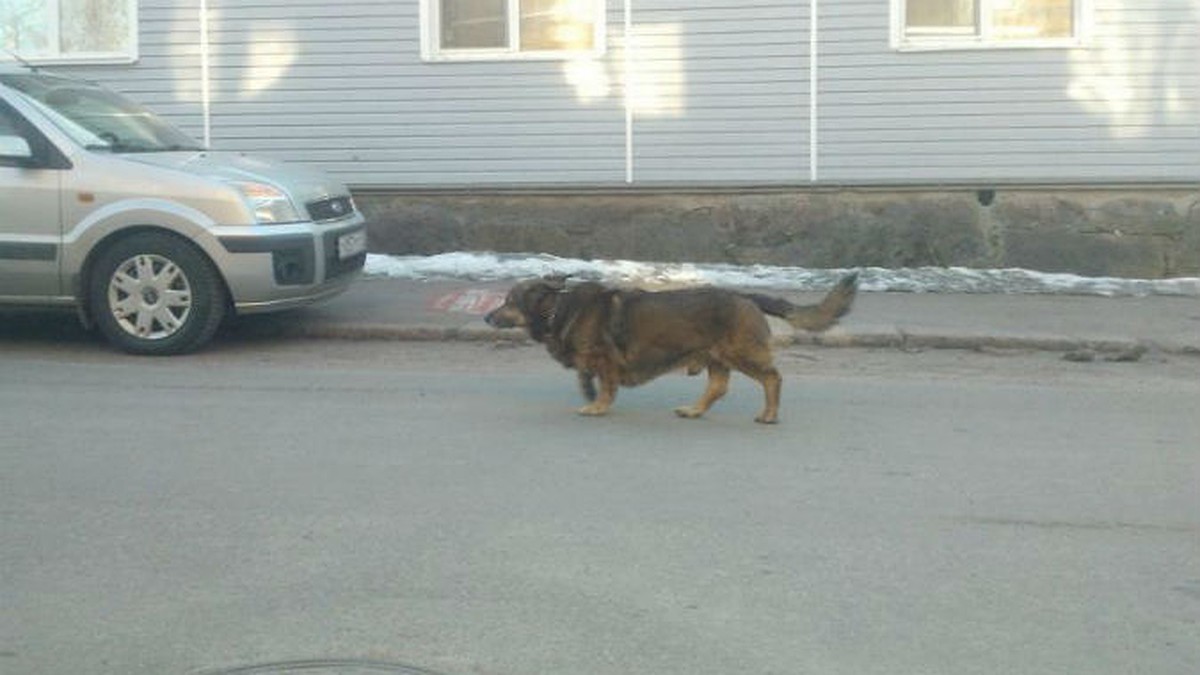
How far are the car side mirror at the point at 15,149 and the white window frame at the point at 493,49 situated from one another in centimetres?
504

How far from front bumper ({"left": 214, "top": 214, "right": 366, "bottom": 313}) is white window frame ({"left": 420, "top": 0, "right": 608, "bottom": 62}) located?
4298mm

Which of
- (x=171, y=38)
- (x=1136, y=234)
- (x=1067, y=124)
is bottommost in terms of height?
(x=1136, y=234)

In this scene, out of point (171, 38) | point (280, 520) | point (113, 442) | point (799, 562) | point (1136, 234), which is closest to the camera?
point (799, 562)

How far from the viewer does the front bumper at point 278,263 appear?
9.87 m

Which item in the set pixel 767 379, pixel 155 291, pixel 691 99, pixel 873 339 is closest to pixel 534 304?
pixel 767 379

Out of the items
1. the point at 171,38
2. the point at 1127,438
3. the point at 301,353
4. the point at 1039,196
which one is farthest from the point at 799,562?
the point at 171,38

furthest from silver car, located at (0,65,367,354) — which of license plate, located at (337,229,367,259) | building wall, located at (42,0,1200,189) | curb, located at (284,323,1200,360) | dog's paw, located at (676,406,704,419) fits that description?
building wall, located at (42,0,1200,189)

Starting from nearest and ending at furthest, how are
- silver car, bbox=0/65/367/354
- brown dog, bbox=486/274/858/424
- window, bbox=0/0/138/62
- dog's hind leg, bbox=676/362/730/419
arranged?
brown dog, bbox=486/274/858/424, dog's hind leg, bbox=676/362/730/419, silver car, bbox=0/65/367/354, window, bbox=0/0/138/62

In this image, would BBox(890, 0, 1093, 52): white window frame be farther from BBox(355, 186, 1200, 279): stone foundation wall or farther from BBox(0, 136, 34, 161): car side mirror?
BBox(0, 136, 34, 161): car side mirror

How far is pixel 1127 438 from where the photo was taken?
7781 millimetres

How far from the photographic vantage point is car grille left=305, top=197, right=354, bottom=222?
34.0 ft

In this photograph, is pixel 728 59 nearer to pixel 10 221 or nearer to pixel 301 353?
pixel 301 353

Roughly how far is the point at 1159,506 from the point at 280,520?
12.1 feet

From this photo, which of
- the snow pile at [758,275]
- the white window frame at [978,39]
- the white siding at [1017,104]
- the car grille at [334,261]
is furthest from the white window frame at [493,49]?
the car grille at [334,261]
